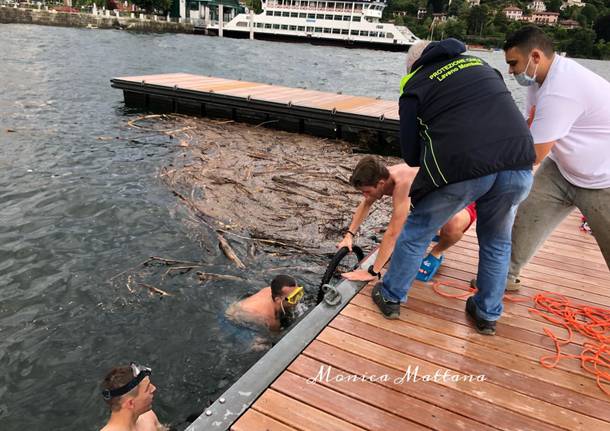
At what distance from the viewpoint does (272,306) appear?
4.59 meters

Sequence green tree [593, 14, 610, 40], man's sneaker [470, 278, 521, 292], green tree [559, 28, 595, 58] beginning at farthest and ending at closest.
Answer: green tree [593, 14, 610, 40] < green tree [559, 28, 595, 58] < man's sneaker [470, 278, 521, 292]

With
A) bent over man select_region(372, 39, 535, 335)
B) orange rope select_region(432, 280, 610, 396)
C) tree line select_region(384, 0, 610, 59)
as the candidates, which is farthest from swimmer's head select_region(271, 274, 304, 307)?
tree line select_region(384, 0, 610, 59)

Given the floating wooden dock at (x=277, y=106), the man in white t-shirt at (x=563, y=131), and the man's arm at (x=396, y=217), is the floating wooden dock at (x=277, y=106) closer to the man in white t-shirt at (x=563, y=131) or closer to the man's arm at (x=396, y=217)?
the man in white t-shirt at (x=563, y=131)

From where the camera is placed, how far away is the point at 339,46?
6900 centimetres

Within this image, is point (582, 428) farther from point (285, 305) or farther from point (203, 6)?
point (203, 6)

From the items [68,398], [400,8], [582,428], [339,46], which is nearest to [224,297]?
[68,398]

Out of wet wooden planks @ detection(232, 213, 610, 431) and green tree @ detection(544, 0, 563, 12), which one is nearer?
wet wooden planks @ detection(232, 213, 610, 431)

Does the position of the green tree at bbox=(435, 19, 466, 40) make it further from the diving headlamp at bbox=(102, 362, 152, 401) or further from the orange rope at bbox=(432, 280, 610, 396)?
the diving headlamp at bbox=(102, 362, 152, 401)

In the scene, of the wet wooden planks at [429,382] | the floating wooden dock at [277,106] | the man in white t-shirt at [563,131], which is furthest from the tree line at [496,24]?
the wet wooden planks at [429,382]

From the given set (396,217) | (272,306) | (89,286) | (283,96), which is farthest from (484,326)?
(283,96)

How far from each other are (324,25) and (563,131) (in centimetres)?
7277

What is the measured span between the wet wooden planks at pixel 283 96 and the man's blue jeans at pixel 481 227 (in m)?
9.87

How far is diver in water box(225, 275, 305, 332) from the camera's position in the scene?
4430mm

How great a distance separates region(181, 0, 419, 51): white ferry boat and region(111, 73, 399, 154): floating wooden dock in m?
57.2
